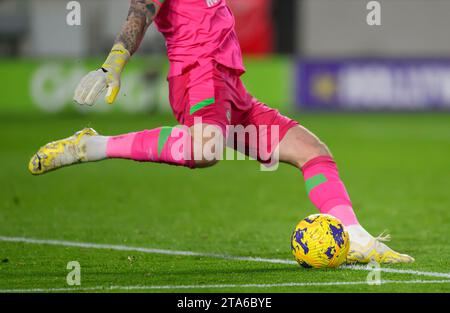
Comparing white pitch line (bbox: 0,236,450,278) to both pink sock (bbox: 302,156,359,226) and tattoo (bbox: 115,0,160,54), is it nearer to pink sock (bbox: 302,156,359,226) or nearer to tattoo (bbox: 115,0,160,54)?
pink sock (bbox: 302,156,359,226)

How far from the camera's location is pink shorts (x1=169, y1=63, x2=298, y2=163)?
6.26 m

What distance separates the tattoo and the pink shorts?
41cm

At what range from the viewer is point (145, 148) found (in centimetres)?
619

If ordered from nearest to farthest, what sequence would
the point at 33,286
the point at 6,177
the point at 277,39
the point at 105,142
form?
1. the point at 33,286
2. the point at 105,142
3. the point at 6,177
4. the point at 277,39

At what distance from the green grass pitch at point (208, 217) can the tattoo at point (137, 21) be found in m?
1.39

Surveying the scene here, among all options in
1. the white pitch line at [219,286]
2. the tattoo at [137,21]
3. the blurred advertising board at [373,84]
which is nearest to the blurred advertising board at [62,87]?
the blurred advertising board at [373,84]

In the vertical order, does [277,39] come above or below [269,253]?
above

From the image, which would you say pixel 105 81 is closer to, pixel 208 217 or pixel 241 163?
pixel 208 217
